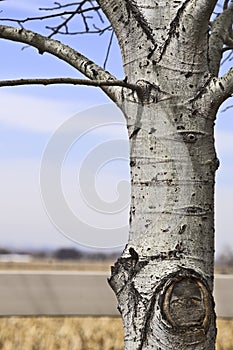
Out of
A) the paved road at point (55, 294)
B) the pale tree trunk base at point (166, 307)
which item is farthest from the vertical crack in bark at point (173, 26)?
the paved road at point (55, 294)

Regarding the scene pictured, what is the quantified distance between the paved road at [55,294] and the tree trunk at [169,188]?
4.33 ft

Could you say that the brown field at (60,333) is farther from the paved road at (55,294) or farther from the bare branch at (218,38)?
the bare branch at (218,38)

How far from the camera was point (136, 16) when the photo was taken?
832 millimetres

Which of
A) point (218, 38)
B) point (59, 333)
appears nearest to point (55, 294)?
point (59, 333)

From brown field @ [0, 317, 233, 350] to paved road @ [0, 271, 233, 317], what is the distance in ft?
0.30

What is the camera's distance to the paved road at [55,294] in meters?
2.07

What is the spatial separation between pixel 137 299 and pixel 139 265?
0.04 m

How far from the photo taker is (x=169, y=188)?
77 cm

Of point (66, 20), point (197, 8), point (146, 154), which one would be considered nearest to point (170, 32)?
point (197, 8)

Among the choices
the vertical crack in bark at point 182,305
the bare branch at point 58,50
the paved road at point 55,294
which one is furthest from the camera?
the paved road at point 55,294

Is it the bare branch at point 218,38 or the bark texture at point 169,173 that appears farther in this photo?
the bare branch at point 218,38

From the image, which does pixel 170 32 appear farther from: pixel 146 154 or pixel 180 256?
pixel 180 256

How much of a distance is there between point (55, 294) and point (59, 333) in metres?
0.15

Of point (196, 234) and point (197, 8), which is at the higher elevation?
point (197, 8)
